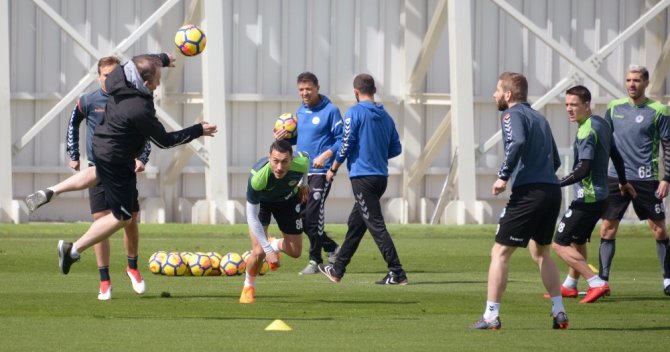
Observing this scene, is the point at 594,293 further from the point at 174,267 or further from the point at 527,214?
the point at 174,267

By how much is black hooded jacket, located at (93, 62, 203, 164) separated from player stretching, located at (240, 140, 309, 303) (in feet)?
2.76

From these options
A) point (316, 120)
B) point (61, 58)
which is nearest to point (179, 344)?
point (316, 120)

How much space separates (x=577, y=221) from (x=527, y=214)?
2807mm

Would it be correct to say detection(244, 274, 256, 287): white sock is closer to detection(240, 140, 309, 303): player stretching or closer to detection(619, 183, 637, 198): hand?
detection(240, 140, 309, 303): player stretching

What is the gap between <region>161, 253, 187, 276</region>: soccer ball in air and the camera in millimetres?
15812

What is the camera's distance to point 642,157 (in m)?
14.7

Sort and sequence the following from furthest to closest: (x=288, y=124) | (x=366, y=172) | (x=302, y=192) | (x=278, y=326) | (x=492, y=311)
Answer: (x=288, y=124), (x=366, y=172), (x=302, y=192), (x=492, y=311), (x=278, y=326)

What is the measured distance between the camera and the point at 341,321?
11.2 meters

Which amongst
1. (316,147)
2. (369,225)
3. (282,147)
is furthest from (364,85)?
(282,147)

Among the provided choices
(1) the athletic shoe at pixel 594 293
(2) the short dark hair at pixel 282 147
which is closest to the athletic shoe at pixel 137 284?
(2) the short dark hair at pixel 282 147

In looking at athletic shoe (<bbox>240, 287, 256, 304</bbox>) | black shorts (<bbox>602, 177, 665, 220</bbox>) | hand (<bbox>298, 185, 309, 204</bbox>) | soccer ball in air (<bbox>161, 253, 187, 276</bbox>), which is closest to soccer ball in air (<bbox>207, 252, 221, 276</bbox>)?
soccer ball in air (<bbox>161, 253, 187, 276</bbox>)

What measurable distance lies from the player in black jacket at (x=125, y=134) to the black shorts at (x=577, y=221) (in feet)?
11.9

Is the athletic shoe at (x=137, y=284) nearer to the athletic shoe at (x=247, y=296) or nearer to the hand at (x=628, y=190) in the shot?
the athletic shoe at (x=247, y=296)

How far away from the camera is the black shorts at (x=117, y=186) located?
492 inches
